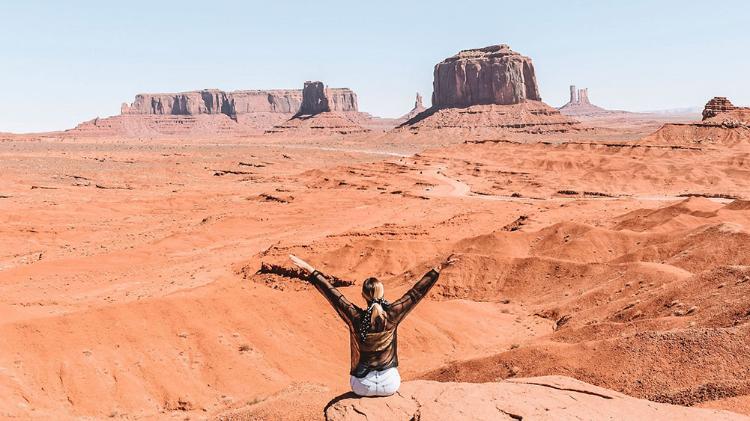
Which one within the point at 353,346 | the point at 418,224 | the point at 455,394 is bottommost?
the point at 418,224

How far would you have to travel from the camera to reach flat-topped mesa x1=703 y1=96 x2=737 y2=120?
274 ft

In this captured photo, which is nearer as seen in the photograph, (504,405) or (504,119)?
(504,405)

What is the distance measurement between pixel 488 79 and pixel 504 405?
15333cm

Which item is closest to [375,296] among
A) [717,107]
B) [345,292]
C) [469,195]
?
[345,292]

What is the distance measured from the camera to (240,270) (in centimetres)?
2583

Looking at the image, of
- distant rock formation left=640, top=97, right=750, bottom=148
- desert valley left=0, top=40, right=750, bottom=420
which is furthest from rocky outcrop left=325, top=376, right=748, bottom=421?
distant rock formation left=640, top=97, right=750, bottom=148

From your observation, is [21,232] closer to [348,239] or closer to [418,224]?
[348,239]

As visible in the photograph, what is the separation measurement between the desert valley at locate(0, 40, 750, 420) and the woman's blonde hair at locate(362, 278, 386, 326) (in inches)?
40.6

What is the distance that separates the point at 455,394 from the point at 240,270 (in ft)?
66.4

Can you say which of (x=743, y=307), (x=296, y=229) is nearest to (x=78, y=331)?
(x=743, y=307)

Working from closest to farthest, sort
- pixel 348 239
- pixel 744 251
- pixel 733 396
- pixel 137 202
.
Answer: pixel 733 396 → pixel 744 251 → pixel 348 239 → pixel 137 202

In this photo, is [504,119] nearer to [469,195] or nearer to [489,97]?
[489,97]

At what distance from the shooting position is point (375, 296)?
5441mm

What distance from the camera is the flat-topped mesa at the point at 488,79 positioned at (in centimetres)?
15138
